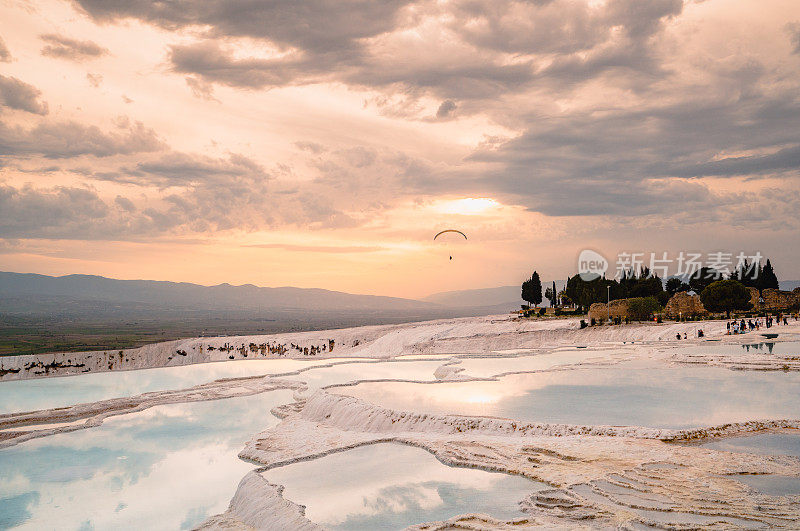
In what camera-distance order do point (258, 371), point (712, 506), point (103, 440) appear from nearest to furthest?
1. point (712, 506)
2. point (103, 440)
3. point (258, 371)

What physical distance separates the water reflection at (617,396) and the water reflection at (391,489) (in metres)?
5.13

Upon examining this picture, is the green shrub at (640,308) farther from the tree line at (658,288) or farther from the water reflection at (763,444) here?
the water reflection at (763,444)

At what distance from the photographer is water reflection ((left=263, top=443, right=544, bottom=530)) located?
11.6 metres

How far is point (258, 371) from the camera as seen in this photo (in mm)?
40219

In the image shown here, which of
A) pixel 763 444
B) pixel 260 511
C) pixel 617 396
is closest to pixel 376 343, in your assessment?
pixel 617 396

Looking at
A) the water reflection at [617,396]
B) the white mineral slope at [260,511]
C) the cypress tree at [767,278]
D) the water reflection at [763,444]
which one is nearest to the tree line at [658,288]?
the cypress tree at [767,278]

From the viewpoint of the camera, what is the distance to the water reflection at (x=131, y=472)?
Result: 45.3ft

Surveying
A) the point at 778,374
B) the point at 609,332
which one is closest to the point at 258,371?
the point at 778,374

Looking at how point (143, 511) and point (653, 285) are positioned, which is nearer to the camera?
point (143, 511)

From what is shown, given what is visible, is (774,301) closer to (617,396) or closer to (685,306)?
(685,306)

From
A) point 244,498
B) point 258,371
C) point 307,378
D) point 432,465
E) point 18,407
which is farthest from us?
point 258,371

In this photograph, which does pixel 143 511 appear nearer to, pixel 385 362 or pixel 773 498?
pixel 773 498

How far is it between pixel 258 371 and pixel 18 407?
14.6m

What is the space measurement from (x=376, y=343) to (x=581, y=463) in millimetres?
54112
